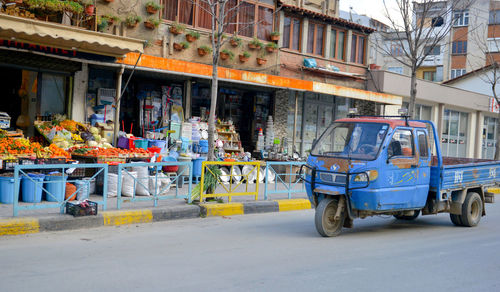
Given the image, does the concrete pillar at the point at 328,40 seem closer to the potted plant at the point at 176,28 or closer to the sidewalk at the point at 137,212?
the potted plant at the point at 176,28

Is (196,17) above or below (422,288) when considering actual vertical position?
above

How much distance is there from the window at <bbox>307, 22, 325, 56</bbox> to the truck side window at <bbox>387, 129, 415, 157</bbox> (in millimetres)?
12136

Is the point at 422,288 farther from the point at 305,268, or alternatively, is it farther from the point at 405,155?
the point at 405,155

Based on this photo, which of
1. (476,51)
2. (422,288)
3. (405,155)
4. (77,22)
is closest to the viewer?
(422,288)

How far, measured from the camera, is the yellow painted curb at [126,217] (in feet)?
30.0

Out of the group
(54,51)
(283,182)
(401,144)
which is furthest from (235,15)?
(401,144)

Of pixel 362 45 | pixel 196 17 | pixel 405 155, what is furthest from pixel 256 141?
pixel 405 155

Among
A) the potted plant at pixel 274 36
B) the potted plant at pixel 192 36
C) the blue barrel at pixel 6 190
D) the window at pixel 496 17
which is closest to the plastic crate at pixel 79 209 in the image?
the blue barrel at pixel 6 190

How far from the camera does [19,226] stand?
26.5 ft

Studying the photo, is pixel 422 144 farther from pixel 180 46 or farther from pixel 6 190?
pixel 180 46

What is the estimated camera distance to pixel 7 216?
8539 mm

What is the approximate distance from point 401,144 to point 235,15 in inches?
417

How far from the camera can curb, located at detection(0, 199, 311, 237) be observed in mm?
8170

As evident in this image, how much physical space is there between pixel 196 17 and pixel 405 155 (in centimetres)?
1030
